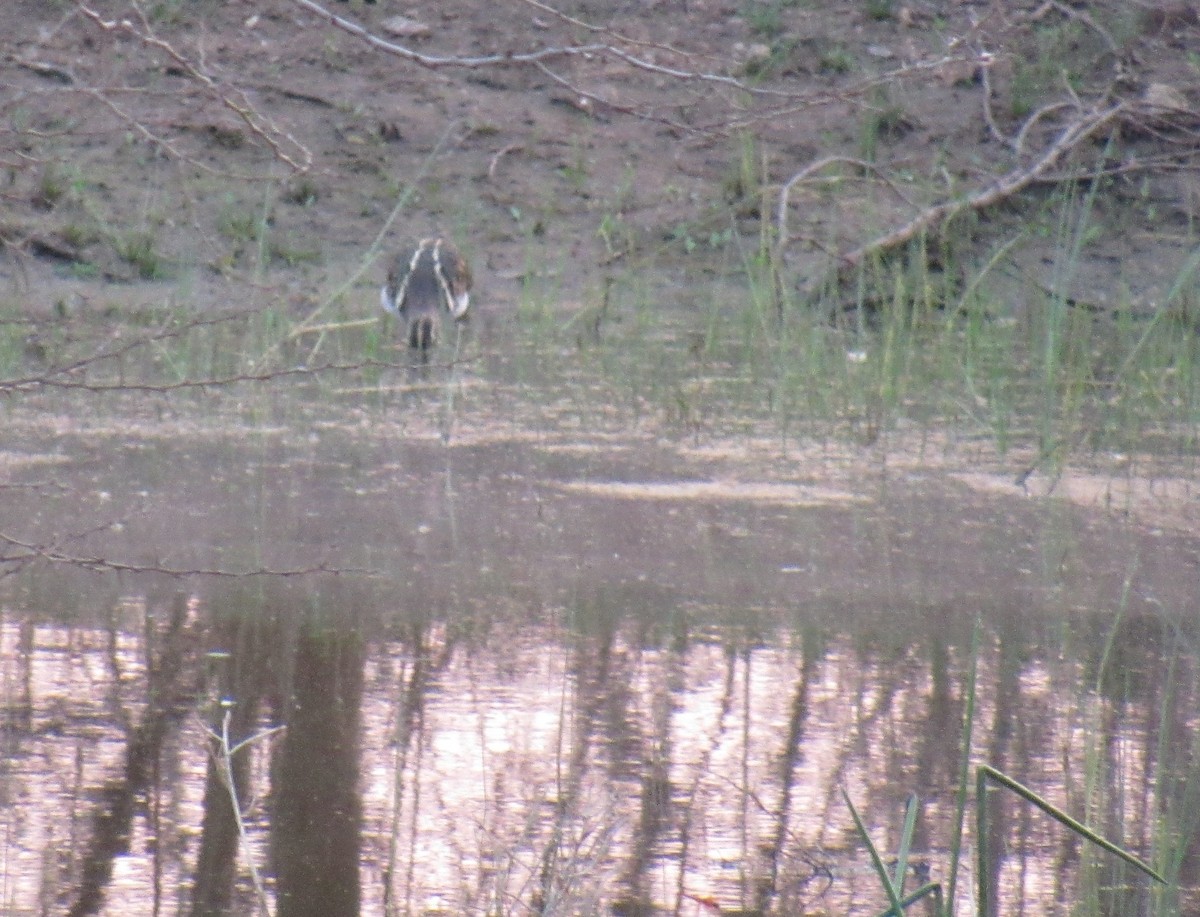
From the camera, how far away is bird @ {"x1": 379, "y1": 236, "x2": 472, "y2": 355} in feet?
22.8

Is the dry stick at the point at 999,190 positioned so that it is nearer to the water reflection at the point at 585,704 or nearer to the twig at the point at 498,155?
the twig at the point at 498,155

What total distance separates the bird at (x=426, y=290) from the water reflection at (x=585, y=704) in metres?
1.93

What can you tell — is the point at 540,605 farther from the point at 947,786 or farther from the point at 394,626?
the point at 947,786

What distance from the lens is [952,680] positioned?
3740 millimetres

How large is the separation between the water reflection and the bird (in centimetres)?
193

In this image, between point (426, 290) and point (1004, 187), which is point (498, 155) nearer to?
point (426, 290)

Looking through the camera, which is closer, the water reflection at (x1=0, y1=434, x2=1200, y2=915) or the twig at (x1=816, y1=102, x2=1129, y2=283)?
the water reflection at (x1=0, y1=434, x2=1200, y2=915)

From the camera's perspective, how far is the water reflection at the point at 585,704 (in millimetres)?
2840

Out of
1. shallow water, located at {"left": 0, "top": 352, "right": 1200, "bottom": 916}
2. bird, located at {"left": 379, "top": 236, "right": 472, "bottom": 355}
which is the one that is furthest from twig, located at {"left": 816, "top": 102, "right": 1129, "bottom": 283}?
shallow water, located at {"left": 0, "top": 352, "right": 1200, "bottom": 916}

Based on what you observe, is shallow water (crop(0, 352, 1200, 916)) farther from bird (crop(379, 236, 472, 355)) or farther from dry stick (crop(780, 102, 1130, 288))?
dry stick (crop(780, 102, 1130, 288))

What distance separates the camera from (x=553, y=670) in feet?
12.2

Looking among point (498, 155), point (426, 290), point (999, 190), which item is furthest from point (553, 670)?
point (498, 155)

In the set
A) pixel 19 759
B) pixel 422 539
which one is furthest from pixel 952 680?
pixel 19 759

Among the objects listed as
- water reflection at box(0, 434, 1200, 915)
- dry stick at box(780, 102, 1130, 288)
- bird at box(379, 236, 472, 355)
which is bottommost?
water reflection at box(0, 434, 1200, 915)
